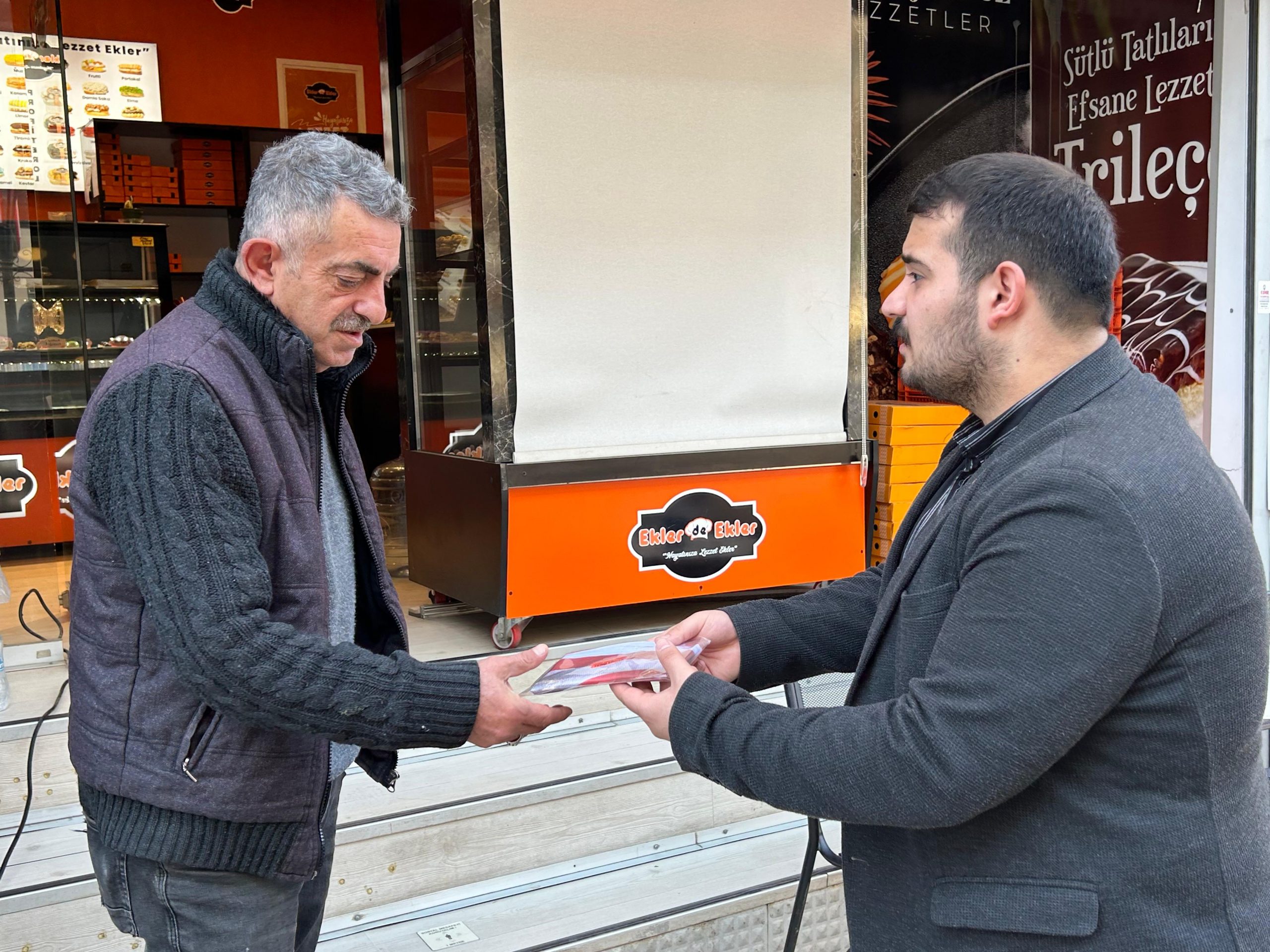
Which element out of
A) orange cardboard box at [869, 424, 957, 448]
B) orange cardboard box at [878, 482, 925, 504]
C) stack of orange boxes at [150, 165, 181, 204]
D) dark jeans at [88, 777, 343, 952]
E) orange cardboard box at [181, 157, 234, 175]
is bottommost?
dark jeans at [88, 777, 343, 952]

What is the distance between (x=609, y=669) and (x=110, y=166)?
734 centimetres


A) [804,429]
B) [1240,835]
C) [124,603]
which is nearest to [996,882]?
[1240,835]

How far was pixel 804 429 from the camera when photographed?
4504mm

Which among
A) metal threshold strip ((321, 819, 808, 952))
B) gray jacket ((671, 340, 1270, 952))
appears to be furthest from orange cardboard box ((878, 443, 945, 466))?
gray jacket ((671, 340, 1270, 952))

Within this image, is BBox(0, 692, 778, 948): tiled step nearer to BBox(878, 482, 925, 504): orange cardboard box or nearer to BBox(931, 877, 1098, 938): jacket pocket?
BBox(878, 482, 925, 504): orange cardboard box

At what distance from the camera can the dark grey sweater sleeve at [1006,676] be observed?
46.3 inches

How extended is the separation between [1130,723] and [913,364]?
519 millimetres

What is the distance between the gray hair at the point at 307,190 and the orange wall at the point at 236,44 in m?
7.04

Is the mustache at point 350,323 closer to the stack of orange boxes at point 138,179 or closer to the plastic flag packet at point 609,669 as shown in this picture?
the plastic flag packet at point 609,669

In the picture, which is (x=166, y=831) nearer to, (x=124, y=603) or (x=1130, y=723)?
(x=124, y=603)

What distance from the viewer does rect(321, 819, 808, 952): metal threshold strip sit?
2.87 metres

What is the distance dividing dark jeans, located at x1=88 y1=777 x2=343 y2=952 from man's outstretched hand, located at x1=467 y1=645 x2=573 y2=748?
392mm

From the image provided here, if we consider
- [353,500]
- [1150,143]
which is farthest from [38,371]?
[1150,143]

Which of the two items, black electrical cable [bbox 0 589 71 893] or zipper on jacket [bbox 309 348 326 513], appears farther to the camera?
black electrical cable [bbox 0 589 71 893]
